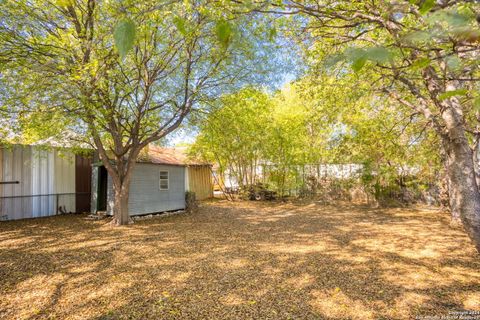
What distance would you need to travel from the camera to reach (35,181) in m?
9.13

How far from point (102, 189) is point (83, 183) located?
976mm

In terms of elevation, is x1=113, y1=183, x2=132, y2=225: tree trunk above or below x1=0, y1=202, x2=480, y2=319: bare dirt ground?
above

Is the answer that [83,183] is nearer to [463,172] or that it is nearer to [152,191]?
[152,191]

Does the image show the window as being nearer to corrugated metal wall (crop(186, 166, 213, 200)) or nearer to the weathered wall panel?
the weathered wall panel

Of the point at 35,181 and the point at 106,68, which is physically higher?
the point at 106,68

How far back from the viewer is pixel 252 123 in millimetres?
13227

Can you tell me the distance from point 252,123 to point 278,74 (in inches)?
236

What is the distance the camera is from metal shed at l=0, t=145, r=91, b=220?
852 cm

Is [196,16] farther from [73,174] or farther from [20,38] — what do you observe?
[73,174]

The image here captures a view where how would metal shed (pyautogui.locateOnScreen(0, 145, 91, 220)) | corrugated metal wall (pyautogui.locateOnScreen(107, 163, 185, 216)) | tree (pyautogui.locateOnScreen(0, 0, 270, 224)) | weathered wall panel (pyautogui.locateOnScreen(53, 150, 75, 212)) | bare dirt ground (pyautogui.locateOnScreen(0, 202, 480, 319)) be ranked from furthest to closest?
1. weathered wall panel (pyautogui.locateOnScreen(53, 150, 75, 212))
2. corrugated metal wall (pyautogui.locateOnScreen(107, 163, 185, 216))
3. metal shed (pyautogui.locateOnScreen(0, 145, 91, 220))
4. tree (pyautogui.locateOnScreen(0, 0, 270, 224))
5. bare dirt ground (pyautogui.locateOnScreen(0, 202, 480, 319))

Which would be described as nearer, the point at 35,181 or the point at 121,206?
the point at 121,206

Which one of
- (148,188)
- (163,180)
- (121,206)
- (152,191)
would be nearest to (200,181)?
(163,180)

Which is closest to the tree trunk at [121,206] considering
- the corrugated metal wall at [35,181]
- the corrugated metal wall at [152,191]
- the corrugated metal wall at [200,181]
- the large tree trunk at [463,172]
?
the corrugated metal wall at [152,191]

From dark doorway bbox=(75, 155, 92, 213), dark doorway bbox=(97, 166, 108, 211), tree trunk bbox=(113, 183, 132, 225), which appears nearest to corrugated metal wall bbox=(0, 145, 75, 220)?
dark doorway bbox=(75, 155, 92, 213)
